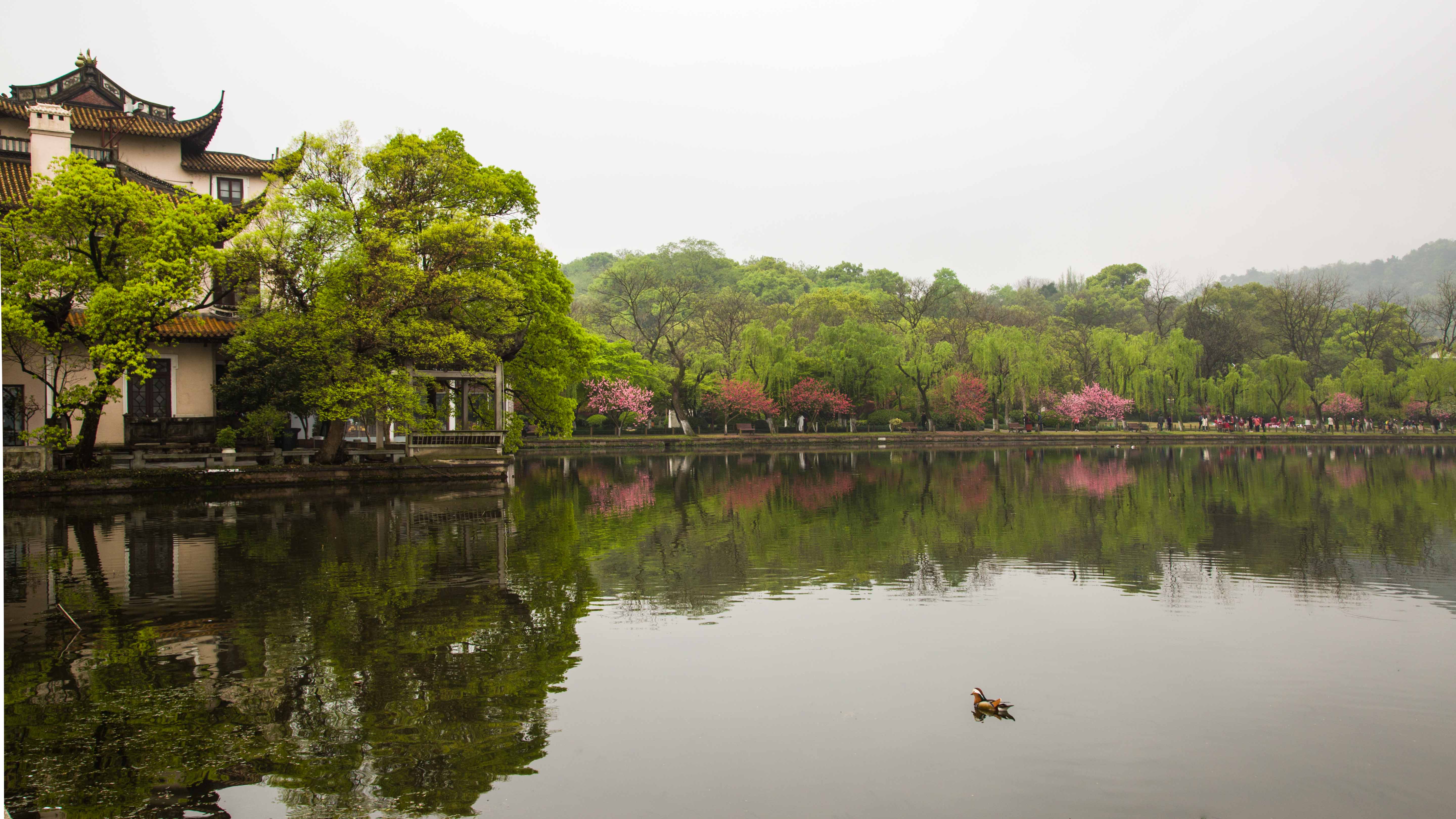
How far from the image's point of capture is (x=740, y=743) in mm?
6961

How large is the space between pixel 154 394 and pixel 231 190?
10.8 meters

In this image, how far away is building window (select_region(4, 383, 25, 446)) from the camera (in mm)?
24688

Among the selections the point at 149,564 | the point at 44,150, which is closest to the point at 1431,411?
the point at 149,564

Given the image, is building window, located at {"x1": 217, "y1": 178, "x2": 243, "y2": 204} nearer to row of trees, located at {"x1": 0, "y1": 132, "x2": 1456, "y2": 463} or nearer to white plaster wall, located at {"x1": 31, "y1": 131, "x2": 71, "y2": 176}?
row of trees, located at {"x1": 0, "y1": 132, "x2": 1456, "y2": 463}

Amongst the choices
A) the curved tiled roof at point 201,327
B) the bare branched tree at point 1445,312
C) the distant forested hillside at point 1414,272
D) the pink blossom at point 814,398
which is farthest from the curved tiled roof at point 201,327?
the distant forested hillside at point 1414,272

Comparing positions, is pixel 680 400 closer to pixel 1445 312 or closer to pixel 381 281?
pixel 381 281

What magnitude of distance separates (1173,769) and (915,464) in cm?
3106

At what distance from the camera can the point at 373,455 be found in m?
27.3

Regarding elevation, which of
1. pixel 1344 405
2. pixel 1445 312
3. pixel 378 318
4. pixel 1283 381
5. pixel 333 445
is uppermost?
pixel 1445 312

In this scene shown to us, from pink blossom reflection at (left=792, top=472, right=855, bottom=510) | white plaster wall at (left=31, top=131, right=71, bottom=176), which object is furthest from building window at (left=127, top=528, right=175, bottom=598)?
white plaster wall at (left=31, top=131, right=71, bottom=176)

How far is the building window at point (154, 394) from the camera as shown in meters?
27.0

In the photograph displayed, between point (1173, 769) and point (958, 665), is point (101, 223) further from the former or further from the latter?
point (1173, 769)

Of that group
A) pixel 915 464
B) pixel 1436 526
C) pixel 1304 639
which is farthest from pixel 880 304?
pixel 1304 639

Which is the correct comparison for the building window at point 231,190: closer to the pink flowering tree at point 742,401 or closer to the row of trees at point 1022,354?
the row of trees at point 1022,354
